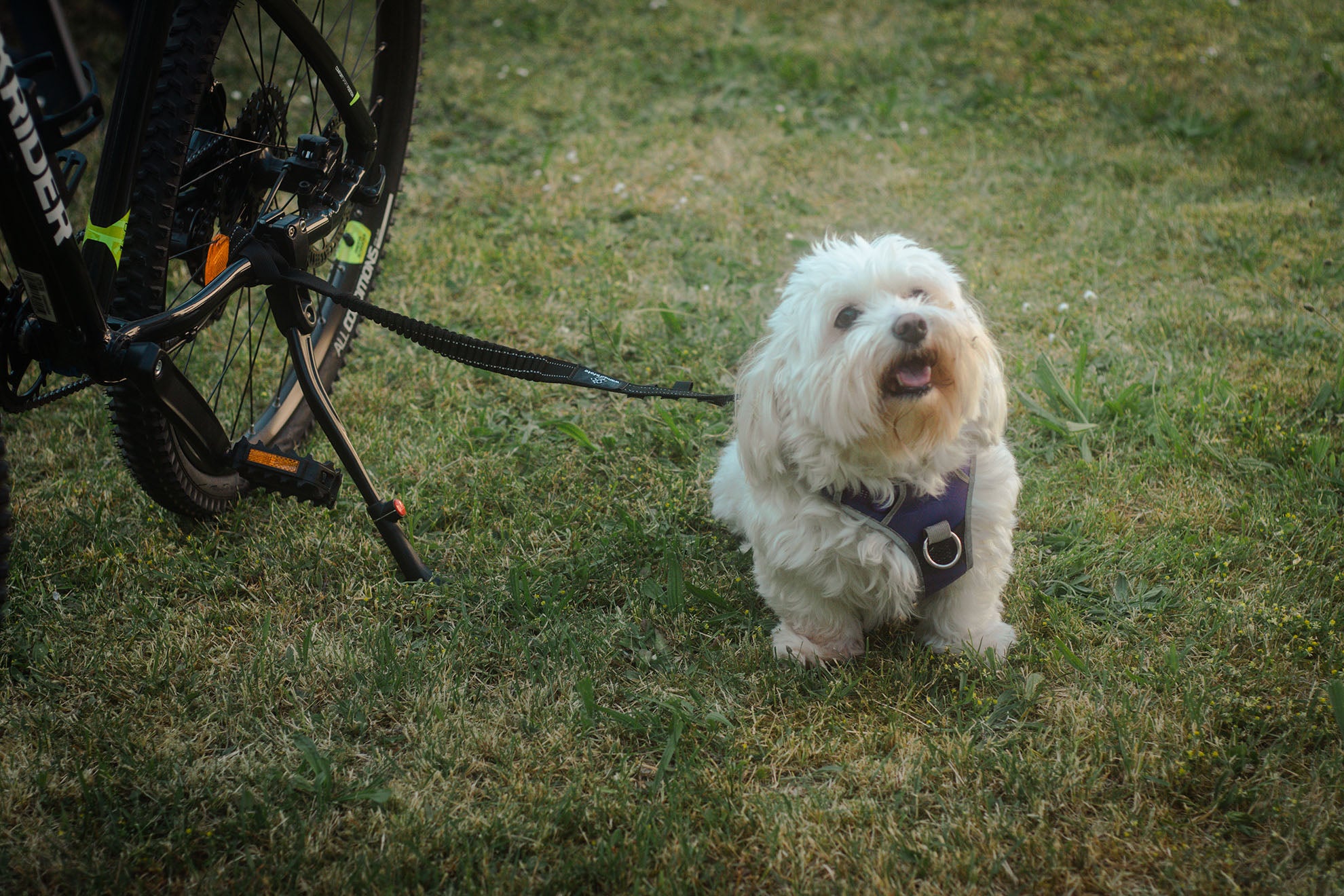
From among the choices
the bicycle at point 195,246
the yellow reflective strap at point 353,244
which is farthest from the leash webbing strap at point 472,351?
the yellow reflective strap at point 353,244

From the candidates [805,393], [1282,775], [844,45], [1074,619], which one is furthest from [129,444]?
[844,45]

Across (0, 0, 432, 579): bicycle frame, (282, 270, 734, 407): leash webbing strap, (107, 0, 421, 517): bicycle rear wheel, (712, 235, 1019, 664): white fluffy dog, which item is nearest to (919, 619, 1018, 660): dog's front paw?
(712, 235, 1019, 664): white fluffy dog

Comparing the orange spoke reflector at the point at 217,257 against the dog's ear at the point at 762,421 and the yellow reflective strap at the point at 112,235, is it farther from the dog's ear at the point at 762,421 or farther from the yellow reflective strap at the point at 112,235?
the dog's ear at the point at 762,421

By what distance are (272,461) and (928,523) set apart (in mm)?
1586

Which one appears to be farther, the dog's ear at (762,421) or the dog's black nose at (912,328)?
the dog's ear at (762,421)

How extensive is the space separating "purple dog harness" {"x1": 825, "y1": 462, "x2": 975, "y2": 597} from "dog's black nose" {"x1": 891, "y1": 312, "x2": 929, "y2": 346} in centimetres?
37

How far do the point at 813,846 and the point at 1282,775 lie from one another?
3.21 ft

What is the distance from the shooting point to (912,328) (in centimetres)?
186

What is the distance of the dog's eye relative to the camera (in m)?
2.01

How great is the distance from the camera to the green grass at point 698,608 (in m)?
1.84

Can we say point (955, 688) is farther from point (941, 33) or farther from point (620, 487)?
point (941, 33)

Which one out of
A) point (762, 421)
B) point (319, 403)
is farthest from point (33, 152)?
point (762, 421)

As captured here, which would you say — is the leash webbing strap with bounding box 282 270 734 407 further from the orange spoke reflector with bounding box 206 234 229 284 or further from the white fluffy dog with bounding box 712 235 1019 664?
the white fluffy dog with bounding box 712 235 1019 664

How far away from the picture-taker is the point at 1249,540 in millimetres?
2488
